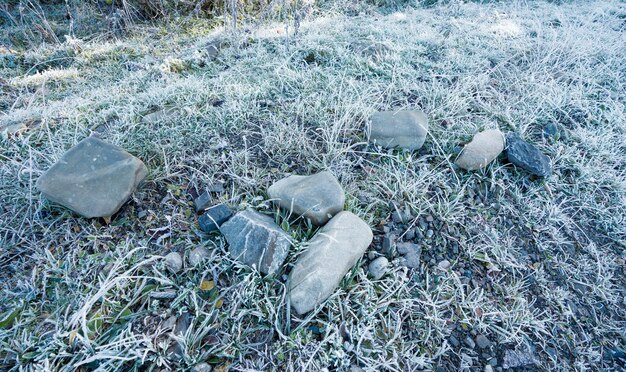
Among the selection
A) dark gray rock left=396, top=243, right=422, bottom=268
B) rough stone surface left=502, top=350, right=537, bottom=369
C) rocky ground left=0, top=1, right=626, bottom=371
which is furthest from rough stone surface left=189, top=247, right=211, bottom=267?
rough stone surface left=502, top=350, right=537, bottom=369

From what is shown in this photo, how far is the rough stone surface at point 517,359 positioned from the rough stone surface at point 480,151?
949 mm

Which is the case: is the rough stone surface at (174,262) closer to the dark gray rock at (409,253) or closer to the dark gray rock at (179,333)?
the dark gray rock at (179,333)

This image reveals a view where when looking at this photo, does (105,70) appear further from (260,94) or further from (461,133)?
(461,133)

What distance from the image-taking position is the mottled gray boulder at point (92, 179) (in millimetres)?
1480

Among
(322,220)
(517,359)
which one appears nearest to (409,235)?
(322,220)

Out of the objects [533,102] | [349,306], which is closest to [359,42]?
[533,102]

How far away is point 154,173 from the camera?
172cm

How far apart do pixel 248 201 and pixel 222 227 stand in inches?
8.4

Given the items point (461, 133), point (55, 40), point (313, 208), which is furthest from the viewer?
point (55, 40)

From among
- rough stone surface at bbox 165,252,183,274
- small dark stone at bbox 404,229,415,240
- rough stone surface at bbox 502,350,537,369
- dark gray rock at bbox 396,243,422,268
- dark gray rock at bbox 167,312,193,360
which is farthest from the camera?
small dark stone at bbox 404,229,415,240

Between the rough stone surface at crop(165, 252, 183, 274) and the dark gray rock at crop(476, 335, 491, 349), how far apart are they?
1229mm

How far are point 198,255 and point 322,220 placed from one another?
0.56 metres

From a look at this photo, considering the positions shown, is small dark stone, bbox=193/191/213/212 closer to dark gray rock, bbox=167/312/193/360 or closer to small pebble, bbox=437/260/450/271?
dark gray rock, bbox=167/312/193/360

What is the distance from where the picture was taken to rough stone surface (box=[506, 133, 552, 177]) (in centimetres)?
193
